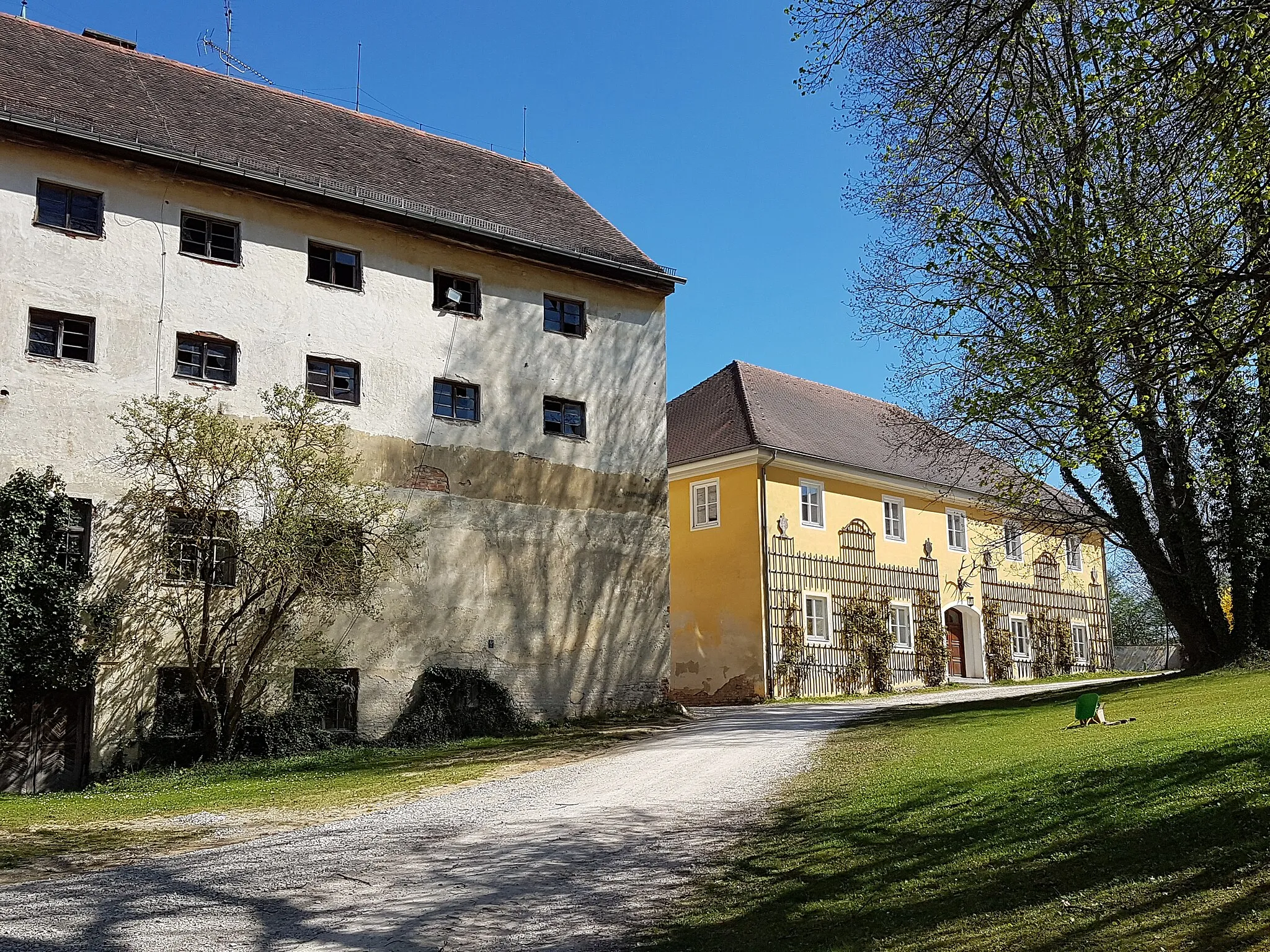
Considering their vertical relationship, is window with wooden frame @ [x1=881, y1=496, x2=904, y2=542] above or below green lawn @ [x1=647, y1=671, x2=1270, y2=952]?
above

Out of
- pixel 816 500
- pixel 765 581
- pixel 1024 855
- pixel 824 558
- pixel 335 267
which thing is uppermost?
pixel 335 267

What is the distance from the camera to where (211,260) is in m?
20.0

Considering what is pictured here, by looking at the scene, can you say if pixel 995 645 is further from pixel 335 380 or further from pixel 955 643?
pixel 335 380

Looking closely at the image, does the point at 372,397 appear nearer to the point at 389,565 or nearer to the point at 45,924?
the point at 389,565

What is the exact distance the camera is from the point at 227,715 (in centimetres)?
1828

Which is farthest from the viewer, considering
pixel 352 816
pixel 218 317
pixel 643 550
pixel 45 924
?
pixel 643 550

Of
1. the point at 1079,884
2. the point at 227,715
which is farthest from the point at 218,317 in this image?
the point at 1079,884

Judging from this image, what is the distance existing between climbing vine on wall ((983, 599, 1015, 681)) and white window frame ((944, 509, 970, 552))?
1771 millimetres

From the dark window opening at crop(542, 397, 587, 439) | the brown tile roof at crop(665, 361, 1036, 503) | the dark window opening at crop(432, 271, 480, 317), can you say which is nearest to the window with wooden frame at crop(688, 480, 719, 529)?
the brown tile roof at crop(665, 361, 1036, 503)

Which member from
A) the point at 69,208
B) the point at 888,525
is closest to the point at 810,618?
the point at 888,525

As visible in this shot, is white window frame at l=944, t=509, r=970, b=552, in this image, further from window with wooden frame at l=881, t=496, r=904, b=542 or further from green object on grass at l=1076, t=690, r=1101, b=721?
green object on grass at l=1076, t=690, r=1101, b=721

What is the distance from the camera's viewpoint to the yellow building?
28.5m

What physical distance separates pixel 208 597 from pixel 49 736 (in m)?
3.08

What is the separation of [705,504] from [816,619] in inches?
164
